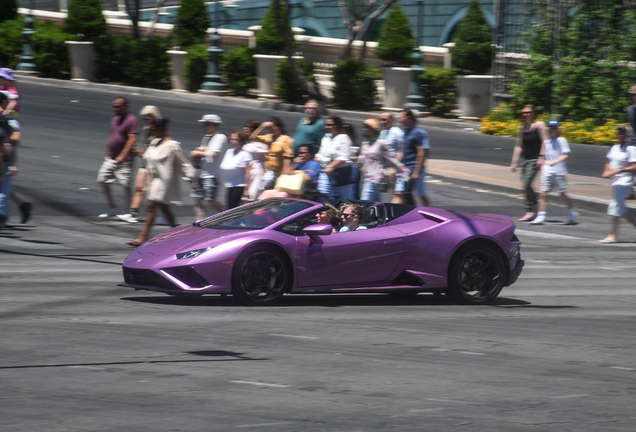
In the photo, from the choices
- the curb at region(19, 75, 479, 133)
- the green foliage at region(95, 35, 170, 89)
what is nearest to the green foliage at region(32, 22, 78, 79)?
the curb at region(19, 75, 479, 133)

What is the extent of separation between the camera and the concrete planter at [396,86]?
30203mm

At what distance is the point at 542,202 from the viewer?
15914 mm

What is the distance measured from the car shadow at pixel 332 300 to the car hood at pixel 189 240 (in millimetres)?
519

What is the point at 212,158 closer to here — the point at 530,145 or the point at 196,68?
the point at 530,145

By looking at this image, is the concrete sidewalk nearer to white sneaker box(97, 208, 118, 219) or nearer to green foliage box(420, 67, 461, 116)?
white sneaker box(97, 208, 118, 219)

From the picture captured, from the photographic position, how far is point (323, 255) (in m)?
9.38

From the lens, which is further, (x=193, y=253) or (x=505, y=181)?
(x=505, y=181)

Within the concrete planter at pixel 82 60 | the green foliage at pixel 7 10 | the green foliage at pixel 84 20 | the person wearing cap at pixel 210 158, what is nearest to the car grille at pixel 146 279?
the person wearing cap at pixel 210 158

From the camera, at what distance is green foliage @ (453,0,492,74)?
33125 millimetres

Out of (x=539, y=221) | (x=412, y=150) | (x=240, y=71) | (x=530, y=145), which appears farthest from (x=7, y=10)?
(x=412, y=150)

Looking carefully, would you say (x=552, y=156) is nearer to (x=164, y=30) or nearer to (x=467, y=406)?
(x=467, y=406)

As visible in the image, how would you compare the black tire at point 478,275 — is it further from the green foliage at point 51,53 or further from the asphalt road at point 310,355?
the green foliage at point 51,53

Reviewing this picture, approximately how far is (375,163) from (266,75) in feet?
62.3

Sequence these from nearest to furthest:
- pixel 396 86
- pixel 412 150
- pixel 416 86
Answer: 1. pixel 412 150
2. pixel 416 86
3. pixel 396 86
